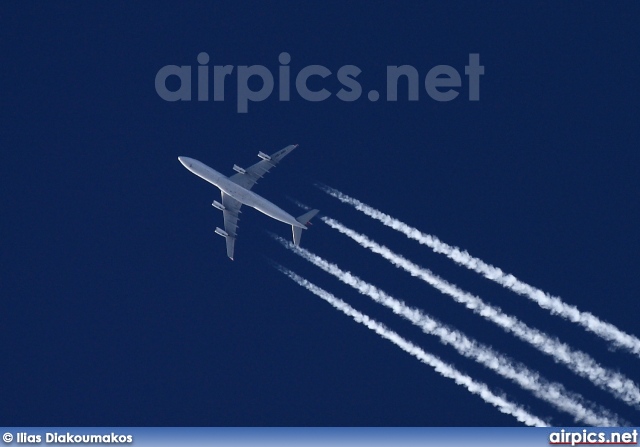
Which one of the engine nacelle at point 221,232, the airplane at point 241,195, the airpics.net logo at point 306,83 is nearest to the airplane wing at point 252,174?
the airplane at point 241,195

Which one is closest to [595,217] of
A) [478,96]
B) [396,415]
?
[478,96]

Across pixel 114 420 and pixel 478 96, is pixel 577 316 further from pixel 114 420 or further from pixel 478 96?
pixel 114 420

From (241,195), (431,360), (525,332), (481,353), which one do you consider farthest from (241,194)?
(525,332)

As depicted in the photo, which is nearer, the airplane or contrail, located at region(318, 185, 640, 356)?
contrail, located at region(318, 185, 640, 356)

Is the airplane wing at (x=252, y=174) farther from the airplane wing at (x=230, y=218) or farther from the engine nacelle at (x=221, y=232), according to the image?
the engine nacelle at (x=221, y=232)

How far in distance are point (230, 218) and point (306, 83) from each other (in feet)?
50.7

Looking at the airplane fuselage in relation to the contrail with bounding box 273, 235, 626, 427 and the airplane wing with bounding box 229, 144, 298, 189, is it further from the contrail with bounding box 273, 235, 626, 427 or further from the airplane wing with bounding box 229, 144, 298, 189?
the contrail with bounding box 273, 235, 626, 427

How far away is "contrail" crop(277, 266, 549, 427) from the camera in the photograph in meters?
84.8

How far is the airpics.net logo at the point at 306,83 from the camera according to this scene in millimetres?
105750

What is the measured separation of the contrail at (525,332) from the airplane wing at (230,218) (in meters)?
6.85

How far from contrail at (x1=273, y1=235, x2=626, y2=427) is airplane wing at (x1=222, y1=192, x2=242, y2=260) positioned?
3.96 m

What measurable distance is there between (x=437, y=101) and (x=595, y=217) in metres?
16.6

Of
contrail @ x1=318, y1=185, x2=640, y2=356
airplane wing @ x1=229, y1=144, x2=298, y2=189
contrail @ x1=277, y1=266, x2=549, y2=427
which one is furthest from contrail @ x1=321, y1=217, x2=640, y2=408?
airplane wing @ x1=229, y1=144, x2=298, y2=189

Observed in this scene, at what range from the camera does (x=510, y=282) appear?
9056cm
